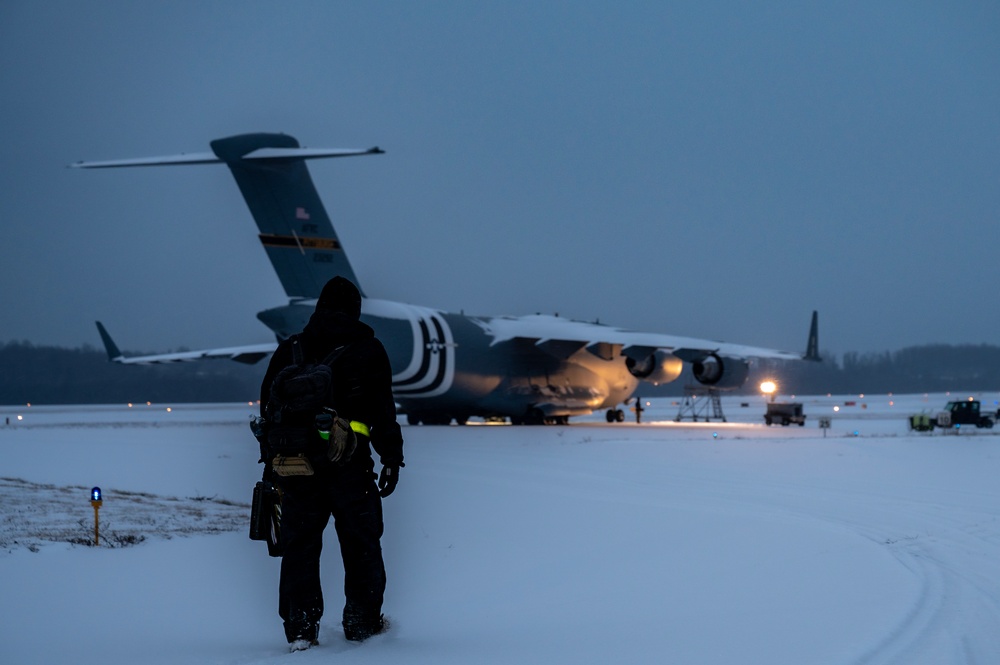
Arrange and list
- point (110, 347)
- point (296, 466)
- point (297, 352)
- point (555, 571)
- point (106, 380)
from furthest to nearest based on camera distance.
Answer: point (106, 380), point (110, 347), point (555, 571), point (297, 352), point (296, 466)

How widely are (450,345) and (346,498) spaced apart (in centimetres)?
2101

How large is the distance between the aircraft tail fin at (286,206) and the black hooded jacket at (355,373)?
15468 millimetres

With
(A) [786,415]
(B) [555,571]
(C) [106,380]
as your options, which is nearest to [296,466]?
(B) [555,571]

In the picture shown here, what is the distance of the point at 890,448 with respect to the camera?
1767 cm

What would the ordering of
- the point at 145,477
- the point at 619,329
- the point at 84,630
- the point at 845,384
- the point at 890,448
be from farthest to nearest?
the point at 845,384
the point at 619,329
the point at 890,448
the point at 145,477
the point at 84,630

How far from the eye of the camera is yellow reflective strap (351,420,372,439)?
4.55m

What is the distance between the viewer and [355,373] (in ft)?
15.1

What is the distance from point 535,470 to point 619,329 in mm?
15991

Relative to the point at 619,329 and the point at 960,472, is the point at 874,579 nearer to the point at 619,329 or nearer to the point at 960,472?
the point at 960,472

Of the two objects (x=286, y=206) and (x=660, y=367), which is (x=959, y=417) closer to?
(x=660, y=367)

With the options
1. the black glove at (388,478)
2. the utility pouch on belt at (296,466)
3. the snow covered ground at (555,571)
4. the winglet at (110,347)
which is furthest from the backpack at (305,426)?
the winglet at (110,347)

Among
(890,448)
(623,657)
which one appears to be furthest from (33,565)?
(890,448)

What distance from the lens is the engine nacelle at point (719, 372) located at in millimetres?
28688

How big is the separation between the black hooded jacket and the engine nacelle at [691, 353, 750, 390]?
24.7m
